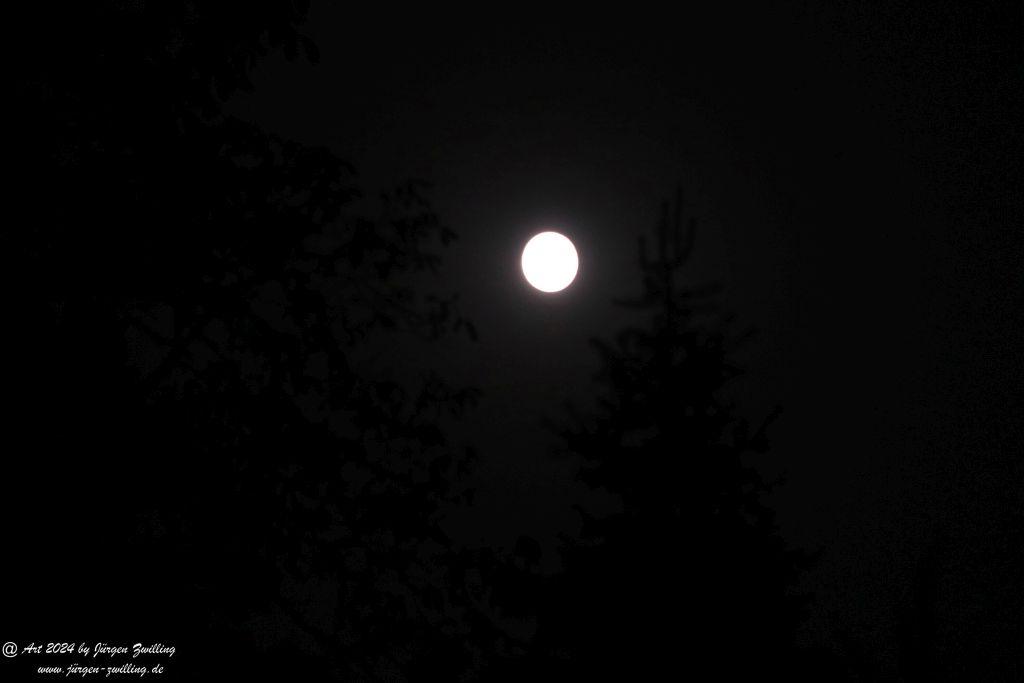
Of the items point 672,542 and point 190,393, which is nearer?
point 190,393

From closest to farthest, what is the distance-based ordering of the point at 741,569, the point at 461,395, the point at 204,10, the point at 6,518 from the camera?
1. the point at 6,518
2. the point at 204,10
3. the point at 461,395
4. the point at 741,569

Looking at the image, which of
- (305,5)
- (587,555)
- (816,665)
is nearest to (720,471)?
(587,555)

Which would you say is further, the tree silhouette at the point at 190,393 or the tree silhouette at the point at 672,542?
the tree silhouette at the point at 672,542

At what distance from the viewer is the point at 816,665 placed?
21.7 feet

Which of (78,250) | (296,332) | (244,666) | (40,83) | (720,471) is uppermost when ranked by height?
(40,83)

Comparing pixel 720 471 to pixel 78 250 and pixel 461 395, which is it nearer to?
pixel 461 395

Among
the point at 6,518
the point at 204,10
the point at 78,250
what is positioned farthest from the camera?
the point at 204,10

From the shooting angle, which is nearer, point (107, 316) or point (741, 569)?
point (107, 316)

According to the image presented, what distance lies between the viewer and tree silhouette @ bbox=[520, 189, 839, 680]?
21.2 ft

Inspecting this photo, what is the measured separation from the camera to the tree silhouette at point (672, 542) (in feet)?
21.2

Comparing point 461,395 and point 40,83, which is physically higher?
point 40,83

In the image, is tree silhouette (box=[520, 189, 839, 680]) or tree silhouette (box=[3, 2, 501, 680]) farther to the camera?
tree silhouette (box=[520, 189, 839, 680])

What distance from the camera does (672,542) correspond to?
6562 millimetres

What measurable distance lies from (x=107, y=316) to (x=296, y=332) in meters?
0.89
